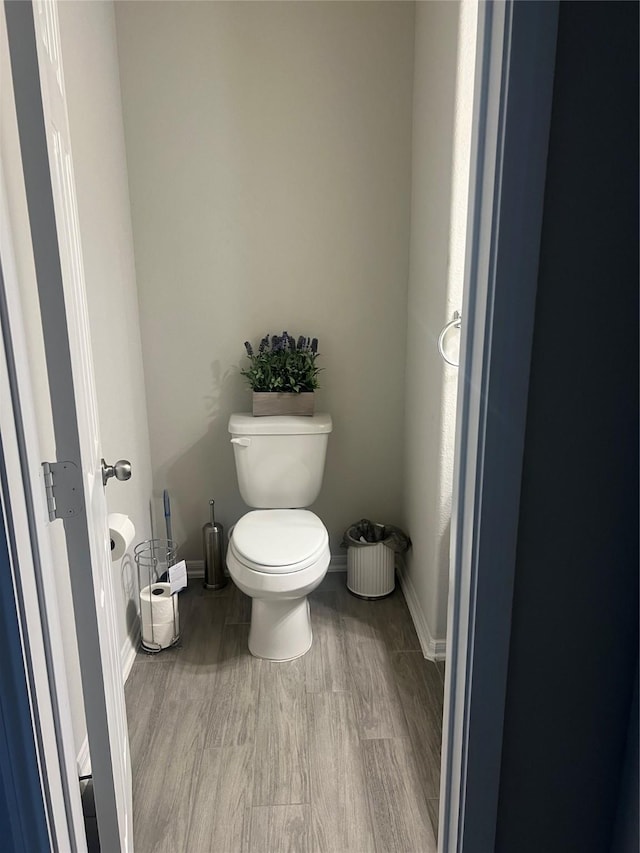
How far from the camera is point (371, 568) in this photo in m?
2.66

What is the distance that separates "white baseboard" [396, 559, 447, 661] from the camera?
2252 mm

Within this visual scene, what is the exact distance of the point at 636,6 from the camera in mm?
706

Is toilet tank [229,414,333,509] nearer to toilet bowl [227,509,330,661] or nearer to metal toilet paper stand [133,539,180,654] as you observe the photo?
toilet bowl [227,509,330,661]

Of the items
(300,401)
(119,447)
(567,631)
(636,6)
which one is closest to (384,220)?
(300,401)

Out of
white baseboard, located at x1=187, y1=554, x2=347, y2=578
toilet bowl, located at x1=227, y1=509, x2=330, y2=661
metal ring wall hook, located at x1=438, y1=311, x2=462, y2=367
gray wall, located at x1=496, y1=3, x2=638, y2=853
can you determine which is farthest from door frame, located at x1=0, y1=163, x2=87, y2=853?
white baseboard, located at x1=187, y1=554, x2=347, y2=578

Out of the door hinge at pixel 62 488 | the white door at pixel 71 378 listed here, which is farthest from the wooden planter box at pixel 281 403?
the door hinge at pixel 62 488

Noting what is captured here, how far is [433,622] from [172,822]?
3.51 feet

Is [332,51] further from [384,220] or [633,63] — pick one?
[633,63]

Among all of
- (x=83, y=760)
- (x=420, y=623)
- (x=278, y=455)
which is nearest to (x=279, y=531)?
(x=278, y=455)

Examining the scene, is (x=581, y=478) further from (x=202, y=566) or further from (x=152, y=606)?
(x=202, y=566)

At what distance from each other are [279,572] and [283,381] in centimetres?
82

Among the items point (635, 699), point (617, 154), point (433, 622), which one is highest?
point (617, 154)

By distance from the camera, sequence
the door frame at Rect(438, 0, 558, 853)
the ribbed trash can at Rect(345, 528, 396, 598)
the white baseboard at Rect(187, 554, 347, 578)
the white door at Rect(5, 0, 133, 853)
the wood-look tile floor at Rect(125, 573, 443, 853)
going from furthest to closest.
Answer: the white baseboard at Rect(187, 554, 347, 578) < the ribbed trash can at Rect(345, 528, 396, 598) < the wood-look tile floor at Rect(125, 573, 443, 853) < the white door at Rect(5, 0, 133, 853) < the door frame at Rect(438, 0, 558, 853)

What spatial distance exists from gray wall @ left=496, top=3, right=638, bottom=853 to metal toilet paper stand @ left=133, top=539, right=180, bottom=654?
1.63 metres
